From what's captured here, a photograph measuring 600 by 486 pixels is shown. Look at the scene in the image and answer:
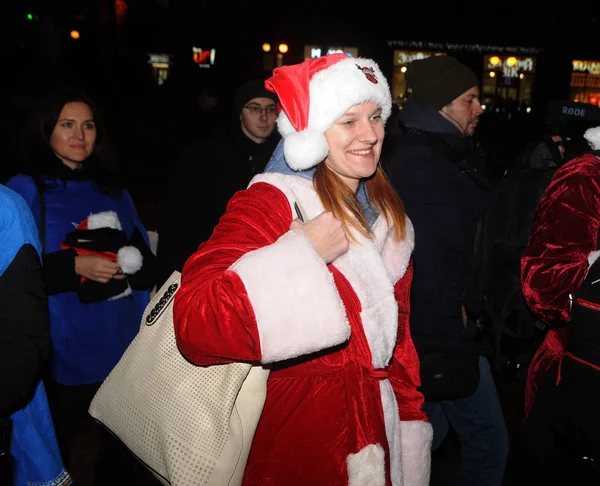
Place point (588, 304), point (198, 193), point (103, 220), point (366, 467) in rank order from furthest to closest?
point (198, 193) → point (103, 220) → point (588, 304) → point (366, 467)

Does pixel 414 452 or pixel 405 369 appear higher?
pixel 405 369

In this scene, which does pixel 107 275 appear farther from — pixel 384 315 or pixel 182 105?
pixel 182 105

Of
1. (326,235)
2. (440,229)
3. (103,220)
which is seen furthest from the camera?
(103,220)

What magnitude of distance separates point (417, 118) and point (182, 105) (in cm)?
2449

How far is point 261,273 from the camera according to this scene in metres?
1.45

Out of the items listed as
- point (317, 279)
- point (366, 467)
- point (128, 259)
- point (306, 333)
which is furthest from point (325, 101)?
point (128, 259)

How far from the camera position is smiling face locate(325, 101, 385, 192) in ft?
6.36

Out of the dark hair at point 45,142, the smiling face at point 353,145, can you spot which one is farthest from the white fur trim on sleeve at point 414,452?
the dark hair at point 45,142

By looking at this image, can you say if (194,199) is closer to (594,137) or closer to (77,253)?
(77,253)

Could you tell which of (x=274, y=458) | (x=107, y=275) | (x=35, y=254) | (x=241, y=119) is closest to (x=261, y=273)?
(x=274, y=458)

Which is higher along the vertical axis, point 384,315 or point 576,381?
point 384,315

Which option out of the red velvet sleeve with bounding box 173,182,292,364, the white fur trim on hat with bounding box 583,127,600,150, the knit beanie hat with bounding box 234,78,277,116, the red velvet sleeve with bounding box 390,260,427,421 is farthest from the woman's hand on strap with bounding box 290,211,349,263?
the knit beanie hat with bounding box 234,78,277,116

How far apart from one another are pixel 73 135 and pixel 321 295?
2330mm

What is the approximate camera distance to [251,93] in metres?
4.44
